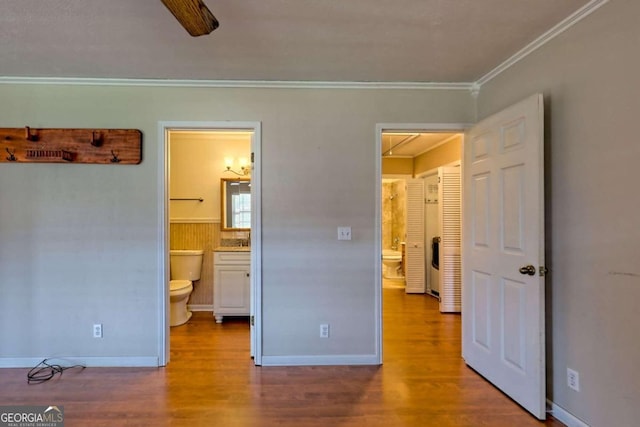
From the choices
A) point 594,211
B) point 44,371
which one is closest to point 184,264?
point 44,371

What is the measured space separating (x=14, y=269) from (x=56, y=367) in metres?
0.86

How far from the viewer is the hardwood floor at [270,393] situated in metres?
2.08

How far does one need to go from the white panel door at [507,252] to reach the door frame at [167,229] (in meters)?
1.74

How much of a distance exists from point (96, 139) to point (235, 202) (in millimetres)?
1935

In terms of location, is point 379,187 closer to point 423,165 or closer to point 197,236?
point 197,236

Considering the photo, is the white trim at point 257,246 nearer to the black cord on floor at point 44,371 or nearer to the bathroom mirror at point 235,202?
the black cord on floor at point 44,371

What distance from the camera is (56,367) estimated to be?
2729 millimetres

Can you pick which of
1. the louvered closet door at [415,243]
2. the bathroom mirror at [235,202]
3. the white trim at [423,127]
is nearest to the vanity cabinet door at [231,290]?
the bathroom mirror at [235,202]

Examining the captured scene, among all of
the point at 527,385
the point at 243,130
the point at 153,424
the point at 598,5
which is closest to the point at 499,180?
the point at 598,5

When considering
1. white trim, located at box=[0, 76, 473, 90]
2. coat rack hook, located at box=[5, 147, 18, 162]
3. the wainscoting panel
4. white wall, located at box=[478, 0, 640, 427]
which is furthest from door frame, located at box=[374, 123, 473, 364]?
coat rack hook, located at box=[5, 147, 18, 162]

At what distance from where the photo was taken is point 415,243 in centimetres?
561

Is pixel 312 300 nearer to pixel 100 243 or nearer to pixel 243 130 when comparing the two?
pixel 243 130

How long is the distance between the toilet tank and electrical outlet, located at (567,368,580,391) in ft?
12.5

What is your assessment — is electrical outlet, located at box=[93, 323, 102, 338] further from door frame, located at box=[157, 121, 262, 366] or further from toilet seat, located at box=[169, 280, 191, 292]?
toilet seat, located at box=[169, 280, 191, 292]
